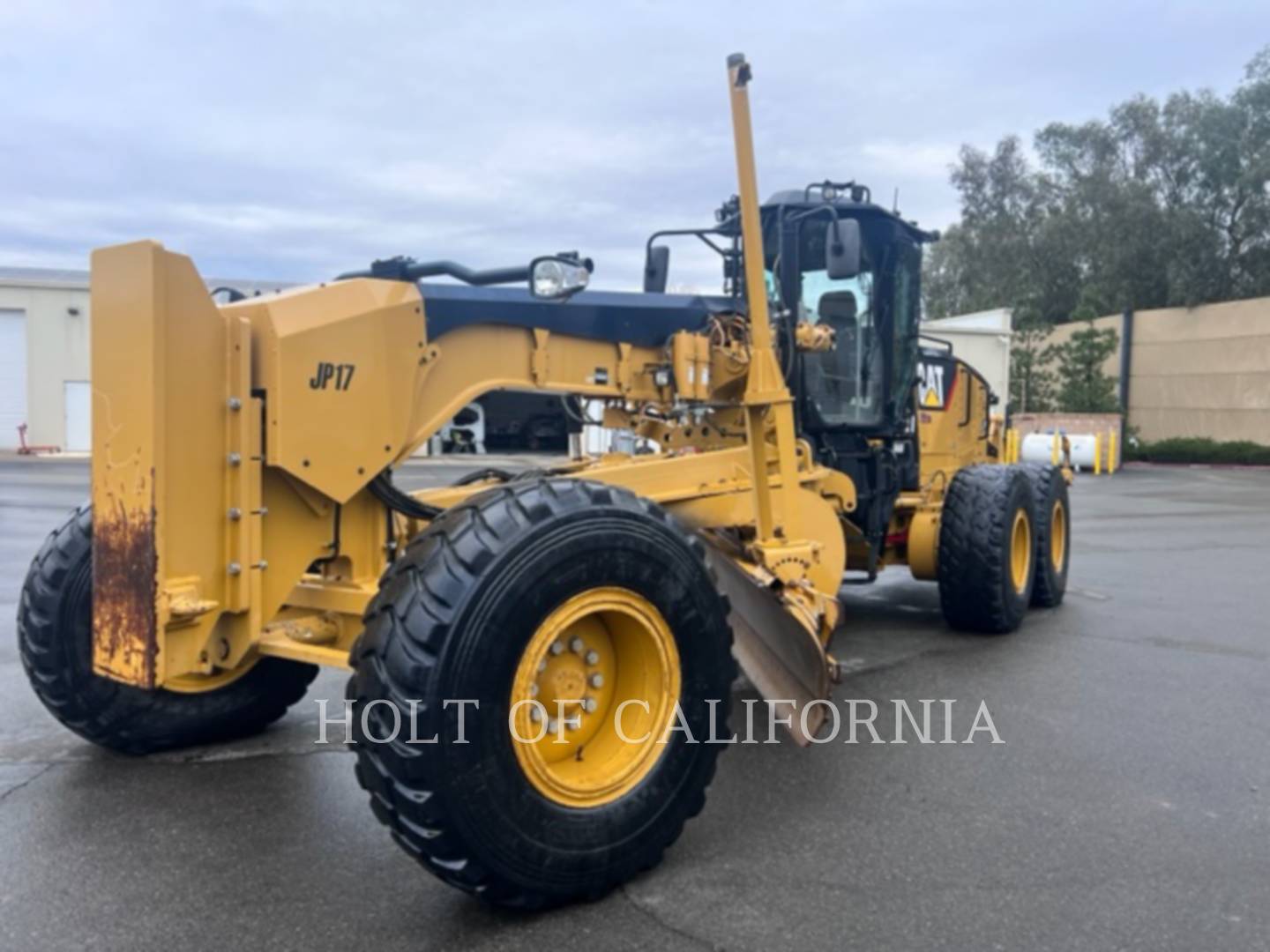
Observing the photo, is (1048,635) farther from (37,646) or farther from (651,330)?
(37,646)

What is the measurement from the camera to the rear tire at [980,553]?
23.6 feet

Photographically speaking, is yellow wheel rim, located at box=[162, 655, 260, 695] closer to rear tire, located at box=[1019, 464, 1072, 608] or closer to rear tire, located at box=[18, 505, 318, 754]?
rear tire, located at box=[18, 505, 318, 754]

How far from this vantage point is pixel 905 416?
754cm

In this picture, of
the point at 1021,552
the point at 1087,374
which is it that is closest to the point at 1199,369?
the point at 1087,374

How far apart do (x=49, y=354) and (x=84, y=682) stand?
33.7 metres

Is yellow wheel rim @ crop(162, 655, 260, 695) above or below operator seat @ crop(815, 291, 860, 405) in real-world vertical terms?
below

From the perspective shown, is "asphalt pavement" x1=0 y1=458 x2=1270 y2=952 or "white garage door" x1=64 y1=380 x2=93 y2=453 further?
"white garage door" x1=64 y1=380 x2=93 y2=453

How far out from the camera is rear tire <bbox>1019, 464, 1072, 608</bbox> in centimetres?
809

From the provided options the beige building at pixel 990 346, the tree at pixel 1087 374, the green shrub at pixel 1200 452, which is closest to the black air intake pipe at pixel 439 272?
the beige building at pixel 990 346

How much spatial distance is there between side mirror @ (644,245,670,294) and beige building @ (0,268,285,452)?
30614mm

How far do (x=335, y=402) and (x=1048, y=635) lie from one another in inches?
223

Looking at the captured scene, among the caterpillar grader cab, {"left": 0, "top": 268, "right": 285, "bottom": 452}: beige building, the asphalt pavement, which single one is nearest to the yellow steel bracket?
the caterpillar grader cab

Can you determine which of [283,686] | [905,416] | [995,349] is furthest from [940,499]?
[995,349]

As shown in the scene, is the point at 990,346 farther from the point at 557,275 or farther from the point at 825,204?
the point at 557,275
